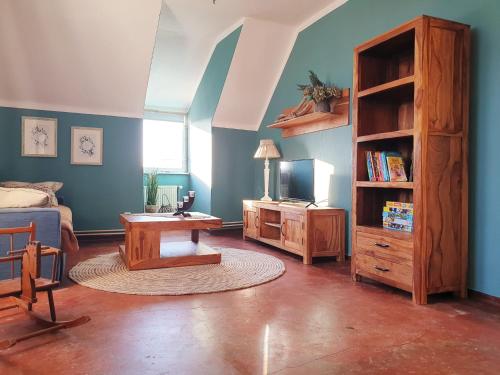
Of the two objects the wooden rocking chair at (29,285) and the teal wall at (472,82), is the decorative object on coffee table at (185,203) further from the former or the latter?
the wooden rocking chair at (29,285)

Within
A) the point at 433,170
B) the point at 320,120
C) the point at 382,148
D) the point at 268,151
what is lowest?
the point at 433,170

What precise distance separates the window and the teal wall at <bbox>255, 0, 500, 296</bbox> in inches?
90.0

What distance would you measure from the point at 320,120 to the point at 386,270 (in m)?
2.16

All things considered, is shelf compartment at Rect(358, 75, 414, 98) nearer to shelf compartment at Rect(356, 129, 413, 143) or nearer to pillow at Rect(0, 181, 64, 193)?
shelf compartment at Rect(356, 129, 413, 143)

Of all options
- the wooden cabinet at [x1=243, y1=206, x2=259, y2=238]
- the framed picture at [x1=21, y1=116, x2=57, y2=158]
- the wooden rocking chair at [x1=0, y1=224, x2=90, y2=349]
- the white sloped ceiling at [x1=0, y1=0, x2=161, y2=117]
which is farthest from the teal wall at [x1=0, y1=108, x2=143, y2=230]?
the wooden rocking chair at [x1=0, y1=224, x2=90, y2=349]

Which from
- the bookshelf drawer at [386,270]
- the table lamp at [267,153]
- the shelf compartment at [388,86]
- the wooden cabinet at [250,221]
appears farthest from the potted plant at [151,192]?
the shelf compartment at [388,86]

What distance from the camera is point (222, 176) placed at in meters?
5.99

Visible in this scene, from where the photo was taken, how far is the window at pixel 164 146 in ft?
22.0

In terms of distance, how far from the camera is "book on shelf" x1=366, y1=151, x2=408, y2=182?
302 cm

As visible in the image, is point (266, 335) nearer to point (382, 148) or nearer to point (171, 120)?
point (382, 148)

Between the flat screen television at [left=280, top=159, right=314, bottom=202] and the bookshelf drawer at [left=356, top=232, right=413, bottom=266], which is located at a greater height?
the flat screen television at [left=280, top=159, right=314, bottom=202]

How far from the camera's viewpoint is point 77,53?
477 cm

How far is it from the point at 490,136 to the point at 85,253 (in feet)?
13.7

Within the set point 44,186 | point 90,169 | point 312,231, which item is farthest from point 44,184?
point 312,231
